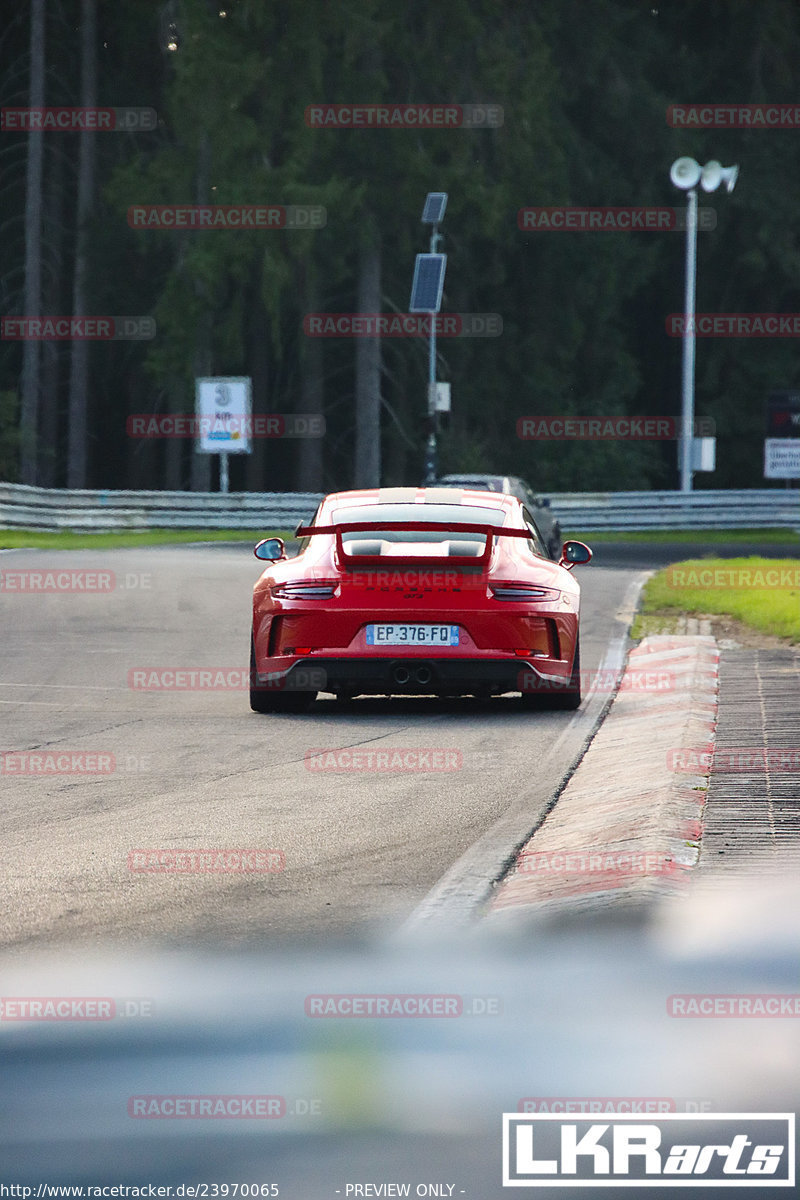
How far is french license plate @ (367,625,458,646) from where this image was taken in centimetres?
1198

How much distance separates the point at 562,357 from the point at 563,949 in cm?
5107

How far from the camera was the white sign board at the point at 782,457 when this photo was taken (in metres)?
41.2

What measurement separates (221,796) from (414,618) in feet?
11.2

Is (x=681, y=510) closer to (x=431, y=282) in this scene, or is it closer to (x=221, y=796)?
(x=431, y=282)

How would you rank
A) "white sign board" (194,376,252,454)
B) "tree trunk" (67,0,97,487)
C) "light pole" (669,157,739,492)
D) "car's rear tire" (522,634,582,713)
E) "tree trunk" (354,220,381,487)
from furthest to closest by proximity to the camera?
1. "tree trunk" (67,0,97,487)
2. "tree trunk" (354,220,381,487)
3. "light pole" (669,157,739,492)
4. "white sign board" (194,376,252,454)
5. "car's rear tire" (522,634,582,713)

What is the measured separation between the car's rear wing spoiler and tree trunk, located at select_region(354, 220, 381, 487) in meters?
37.6

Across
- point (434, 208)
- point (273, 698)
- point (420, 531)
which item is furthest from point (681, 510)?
point (273, 698)

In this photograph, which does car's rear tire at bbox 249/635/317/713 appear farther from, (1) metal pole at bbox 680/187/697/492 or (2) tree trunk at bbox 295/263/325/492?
(2) tree trunk at bbox 295/263/325/492

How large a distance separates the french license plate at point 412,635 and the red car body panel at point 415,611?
0.10ft

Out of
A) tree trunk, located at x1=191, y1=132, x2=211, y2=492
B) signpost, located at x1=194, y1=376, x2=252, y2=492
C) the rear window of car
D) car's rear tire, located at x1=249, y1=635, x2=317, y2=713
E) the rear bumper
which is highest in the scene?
tree trunk, located at x1=191, y1=132, x2=211, y2=492

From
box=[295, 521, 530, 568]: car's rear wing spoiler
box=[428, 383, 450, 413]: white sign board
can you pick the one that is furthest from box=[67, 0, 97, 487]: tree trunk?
box=[295, 521, 530, 568]: car's rear wing spoiler

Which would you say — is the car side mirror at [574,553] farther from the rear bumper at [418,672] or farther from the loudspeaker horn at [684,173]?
the loudspeaker horn at [684,173]

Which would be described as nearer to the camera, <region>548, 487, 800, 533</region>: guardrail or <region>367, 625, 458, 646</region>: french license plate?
<region>367, 625, 458, 646</region>: french license plate

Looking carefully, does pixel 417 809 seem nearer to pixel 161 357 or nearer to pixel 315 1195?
pixel 315 1195
